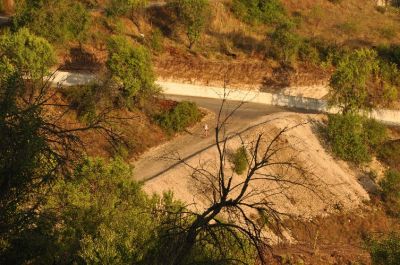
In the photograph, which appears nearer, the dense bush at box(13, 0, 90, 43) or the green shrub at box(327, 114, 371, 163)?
the green shrub at box(327, 114, 371, 163)

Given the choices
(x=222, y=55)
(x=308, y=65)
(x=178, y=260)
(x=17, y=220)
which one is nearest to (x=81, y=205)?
(x=17, y=220)

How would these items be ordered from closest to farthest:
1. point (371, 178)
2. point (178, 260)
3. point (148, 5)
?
point (178, 260), point (371, 178), point (148, 5)

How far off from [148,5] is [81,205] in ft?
133

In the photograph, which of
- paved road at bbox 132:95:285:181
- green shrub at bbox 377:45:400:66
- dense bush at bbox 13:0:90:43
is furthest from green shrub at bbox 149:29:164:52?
green shrub at bbox 377:45:400:66

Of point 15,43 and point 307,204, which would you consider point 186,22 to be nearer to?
point 15,43

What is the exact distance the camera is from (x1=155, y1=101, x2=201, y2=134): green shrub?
1471 inches

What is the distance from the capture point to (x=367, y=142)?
40.8 metres

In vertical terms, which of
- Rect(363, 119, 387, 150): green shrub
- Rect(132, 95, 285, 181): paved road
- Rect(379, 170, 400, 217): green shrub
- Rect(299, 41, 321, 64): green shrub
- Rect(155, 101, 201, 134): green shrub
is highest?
Rect(299, 41, 321, 64): green shrub

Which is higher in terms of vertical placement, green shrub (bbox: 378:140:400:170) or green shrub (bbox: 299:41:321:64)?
green shrub (bbox: 299:41:321:64)

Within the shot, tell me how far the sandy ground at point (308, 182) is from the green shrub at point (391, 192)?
4.29 feet

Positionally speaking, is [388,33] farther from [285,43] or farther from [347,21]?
[285,43]

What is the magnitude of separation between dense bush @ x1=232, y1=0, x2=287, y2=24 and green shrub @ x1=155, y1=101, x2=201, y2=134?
19.8 meters

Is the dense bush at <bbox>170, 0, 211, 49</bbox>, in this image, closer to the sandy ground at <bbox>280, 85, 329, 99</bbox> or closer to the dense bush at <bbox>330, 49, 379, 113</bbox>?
the sandy ground at <bbox>280, 85, 329, 99</bbox>

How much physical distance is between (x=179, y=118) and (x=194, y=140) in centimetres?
199
